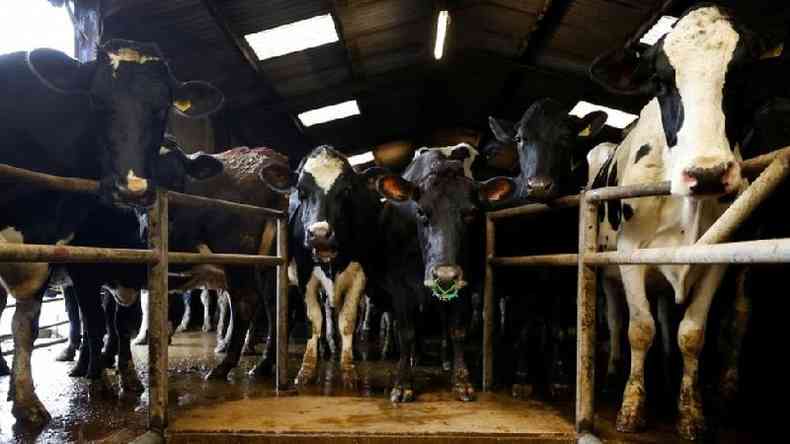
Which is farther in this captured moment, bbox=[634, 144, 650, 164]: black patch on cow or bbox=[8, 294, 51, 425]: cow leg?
bbox=[634, 144, 650, 164]: black patch on cow

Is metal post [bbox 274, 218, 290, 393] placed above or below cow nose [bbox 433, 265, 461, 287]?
below

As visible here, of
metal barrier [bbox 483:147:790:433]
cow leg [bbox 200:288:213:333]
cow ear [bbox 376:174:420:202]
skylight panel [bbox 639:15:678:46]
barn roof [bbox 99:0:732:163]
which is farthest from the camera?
cow leg [bbox 200:288:213:333]

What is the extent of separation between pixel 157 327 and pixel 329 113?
10.1 meters

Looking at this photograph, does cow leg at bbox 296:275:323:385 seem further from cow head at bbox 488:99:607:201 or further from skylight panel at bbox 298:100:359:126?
skylight panel at bbox 298:100:359:126

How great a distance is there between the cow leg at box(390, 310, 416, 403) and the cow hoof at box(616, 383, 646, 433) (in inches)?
52.2

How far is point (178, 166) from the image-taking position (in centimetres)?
410

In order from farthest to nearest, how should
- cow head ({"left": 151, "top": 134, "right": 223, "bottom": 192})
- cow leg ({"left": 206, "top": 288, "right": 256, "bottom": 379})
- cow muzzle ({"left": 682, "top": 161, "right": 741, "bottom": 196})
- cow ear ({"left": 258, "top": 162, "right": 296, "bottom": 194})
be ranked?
1. cow ear ({"left": 258, "top": 162, "right": 296, "bottom": 194})
2. cow leg ({"left": 206, "top": 288, "right": 256, "bottom": 379})
3. cow head ({"left": 151, "top": 134, "right": 223, "bottom": 192})
4. cow muzzle ({"left": 682, "top": 161, "right": 741, "bottom": 196})

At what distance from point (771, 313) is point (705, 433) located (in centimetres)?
232

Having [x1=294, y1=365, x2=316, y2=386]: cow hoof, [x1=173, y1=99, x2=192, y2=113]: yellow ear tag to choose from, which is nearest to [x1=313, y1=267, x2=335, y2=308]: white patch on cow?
[x1=294, y1=365, x2=316, y2=386]: cow hoof

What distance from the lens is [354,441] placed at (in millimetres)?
2867

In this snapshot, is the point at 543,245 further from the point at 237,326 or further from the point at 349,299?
the point at 237,326

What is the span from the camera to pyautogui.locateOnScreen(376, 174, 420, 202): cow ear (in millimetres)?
4059

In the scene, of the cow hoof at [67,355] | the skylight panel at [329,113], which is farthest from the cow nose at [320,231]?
the skylight panel at [329,113]

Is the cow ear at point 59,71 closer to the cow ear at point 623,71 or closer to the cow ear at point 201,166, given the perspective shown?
the cow ear at point 201,166
